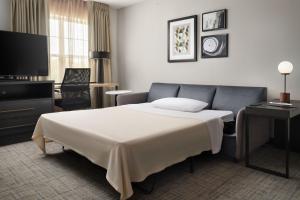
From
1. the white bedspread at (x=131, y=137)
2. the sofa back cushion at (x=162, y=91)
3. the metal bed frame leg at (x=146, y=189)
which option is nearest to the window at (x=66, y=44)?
the sofa back cushion at (x=162, y=91)

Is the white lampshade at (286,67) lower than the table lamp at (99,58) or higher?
lower

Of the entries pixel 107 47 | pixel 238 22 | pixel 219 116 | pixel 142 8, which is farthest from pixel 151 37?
pixel 219 116

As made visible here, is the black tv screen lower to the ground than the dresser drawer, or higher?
higher

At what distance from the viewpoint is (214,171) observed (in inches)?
95.2

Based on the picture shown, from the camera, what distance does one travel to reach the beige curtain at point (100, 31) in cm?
483

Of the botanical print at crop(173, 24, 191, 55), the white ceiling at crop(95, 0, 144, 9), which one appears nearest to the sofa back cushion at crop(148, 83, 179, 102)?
the botanical print at crop(173, 24, 191, 55)

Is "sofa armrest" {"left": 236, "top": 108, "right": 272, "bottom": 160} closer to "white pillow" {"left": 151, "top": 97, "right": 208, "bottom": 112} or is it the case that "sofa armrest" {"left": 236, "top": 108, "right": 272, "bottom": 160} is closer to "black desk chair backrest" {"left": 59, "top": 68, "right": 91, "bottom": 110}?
"white pillow" {"left": 151, "top": 97, "right": 208, "bottom": 112}

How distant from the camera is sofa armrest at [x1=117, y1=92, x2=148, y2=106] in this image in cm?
392

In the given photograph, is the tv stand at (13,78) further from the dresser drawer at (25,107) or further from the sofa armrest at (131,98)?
the sofa armrest at (131,98)

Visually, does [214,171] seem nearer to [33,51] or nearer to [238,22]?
[238,22]

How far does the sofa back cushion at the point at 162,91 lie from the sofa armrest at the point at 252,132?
4.65 ft

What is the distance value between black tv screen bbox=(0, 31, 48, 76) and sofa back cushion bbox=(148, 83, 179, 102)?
1.82m

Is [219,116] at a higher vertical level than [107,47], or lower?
lower

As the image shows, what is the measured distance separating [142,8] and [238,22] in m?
2.09
